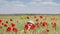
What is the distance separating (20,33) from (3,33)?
0.63 metres

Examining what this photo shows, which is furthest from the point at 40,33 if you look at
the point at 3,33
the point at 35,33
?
the point at 3,33

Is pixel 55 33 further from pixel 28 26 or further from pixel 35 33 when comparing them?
pixel 28 26

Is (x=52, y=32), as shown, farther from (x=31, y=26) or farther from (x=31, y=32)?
(x=31, y=26)

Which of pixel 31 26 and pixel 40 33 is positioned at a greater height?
pixel 31 26

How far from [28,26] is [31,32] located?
3.63 ft

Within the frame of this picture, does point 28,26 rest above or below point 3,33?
above

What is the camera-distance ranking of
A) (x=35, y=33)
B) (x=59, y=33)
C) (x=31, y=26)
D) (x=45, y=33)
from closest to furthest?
1. (x=31, y=26)
2. (x=45, y=33)
3. (x=35, y=33)
4. (x=59, y=33)

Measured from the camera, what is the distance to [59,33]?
743 cm

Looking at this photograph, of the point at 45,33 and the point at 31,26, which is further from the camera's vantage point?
the point at 45,33

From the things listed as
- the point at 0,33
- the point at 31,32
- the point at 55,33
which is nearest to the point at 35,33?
the point at 31,32

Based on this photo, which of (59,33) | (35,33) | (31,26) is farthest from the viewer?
(59,33)

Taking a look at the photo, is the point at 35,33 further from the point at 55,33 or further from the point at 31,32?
the point at 55,33

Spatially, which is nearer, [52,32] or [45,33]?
[45,33]

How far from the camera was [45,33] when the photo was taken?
6.50m
